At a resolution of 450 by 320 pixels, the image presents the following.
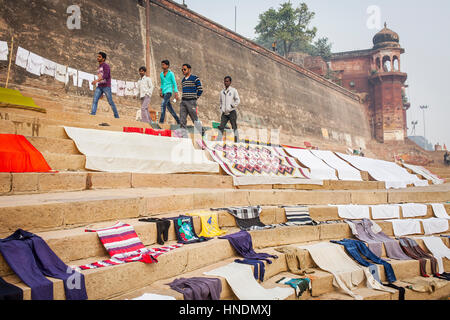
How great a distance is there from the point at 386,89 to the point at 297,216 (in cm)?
3191

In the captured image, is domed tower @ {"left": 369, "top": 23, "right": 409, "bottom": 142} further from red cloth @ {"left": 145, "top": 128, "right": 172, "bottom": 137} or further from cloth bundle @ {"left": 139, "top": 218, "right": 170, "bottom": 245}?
cloth bundle @ {"left": 139, "top": 218, "right": 170, "bottom": 245}

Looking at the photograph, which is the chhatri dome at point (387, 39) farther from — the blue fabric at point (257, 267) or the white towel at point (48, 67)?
the blue fabric at point (257, 267)

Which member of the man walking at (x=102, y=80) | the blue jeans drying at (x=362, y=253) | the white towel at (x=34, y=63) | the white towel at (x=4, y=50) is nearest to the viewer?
the blue jeans drying at (x=362, y=253)

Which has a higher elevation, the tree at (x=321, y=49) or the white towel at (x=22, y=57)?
the tree at (x=321, y=49)

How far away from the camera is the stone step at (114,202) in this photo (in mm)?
3100

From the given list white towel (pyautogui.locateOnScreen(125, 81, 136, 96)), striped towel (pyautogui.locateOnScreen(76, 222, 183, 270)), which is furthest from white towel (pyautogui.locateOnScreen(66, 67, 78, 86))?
striped towel (pyautogui.locateOnScreen(76, 222, 183, 270))

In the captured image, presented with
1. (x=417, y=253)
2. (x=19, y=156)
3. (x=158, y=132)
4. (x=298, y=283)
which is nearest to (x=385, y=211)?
(x=417, y=253)

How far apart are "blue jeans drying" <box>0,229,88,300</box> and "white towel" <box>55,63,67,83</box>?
343 inches

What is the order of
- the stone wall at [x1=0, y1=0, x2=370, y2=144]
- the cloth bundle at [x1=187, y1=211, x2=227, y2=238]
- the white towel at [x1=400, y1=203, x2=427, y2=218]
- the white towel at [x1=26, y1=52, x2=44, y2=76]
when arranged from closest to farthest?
the cloth bundle at [x1=187, y1=211, x2=227, y2=238] → the white towel at [x1=400, y1=203, x2=427, y2=218] → the white towel at [x1=26, y1=52, x2=44, y2=76] → the stone wall at [x1=0, y1=0, x2=370, y2=144]

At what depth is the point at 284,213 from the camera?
18.4 ft

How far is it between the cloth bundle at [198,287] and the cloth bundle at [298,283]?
1101 mm

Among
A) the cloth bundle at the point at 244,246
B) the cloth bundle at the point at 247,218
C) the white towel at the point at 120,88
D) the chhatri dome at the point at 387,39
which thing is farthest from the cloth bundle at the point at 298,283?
the chhatri dome at the point at 387,39

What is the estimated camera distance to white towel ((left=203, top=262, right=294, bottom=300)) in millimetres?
3387

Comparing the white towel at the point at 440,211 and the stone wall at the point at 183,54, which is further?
the stone wall at the point at 183,54
